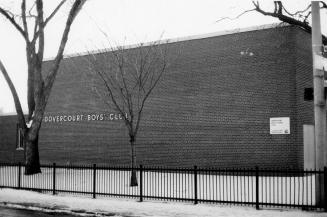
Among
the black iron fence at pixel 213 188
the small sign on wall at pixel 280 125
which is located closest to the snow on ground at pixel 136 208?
the black iron fence at pixel 213 188

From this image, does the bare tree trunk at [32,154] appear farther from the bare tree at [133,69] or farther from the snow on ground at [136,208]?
the snow on ground at [136,208]

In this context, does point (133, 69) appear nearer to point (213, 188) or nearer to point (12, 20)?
point (12, 20)

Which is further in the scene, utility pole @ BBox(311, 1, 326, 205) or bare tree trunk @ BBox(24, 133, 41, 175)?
bare tree trunk @ BBox(24, 133, 41, 175)

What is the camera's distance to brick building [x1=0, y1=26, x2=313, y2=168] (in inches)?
778

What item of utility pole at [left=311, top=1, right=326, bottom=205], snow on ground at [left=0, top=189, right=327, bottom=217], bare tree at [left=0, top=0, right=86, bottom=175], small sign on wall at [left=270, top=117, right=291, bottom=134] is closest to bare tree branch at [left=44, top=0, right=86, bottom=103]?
bare tree at [left=0, top=0, right=86, bottom=175]

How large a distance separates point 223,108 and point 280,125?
311 centimetres

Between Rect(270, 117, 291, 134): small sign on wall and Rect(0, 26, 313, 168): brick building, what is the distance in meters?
0.16

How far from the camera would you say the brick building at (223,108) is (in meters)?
19.8

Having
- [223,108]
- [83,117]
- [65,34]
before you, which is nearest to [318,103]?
[223,108]

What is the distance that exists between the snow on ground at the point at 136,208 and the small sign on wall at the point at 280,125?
876cm

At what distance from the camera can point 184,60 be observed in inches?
905

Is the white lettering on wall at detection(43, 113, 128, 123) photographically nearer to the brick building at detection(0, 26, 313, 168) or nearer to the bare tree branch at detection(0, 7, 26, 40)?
the brick building at detection(0, 26, 313, 168)

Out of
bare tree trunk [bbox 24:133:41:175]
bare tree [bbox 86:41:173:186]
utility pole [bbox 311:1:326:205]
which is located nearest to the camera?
utility pole [bbox 311:1:326:205]

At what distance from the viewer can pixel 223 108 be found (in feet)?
70.5
